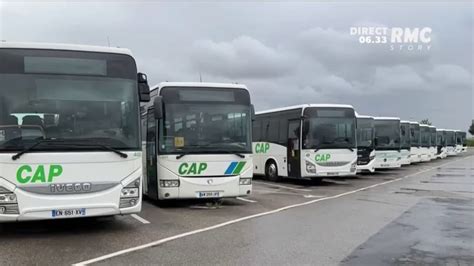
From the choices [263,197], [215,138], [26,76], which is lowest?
[263,197]

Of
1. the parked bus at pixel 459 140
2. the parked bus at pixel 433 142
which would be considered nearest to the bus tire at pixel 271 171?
the parked bus at pixel 433 142

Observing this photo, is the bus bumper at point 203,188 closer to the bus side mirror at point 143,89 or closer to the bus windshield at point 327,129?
the bus side mirror at point 143,89

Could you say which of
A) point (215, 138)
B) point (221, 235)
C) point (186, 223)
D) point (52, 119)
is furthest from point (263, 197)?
point (52, 119)

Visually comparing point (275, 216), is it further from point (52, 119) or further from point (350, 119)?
point (350, 119)

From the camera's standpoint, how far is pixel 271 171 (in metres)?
21.7

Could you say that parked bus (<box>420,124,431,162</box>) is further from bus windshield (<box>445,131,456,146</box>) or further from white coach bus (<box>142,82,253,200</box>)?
white coach bus (<box>142,82,253,200</box>)

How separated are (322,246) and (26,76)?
17.3 ft

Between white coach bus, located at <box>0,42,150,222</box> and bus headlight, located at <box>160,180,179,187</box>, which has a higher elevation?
white coach bus, located at <box>0,42,150,222</box>

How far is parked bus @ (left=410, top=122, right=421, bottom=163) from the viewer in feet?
107

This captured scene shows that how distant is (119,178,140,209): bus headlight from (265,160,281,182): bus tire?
508 inches

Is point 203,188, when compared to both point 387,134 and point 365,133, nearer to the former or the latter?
point 365,133

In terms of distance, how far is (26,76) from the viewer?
823 centimetres

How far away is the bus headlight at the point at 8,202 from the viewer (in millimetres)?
7785

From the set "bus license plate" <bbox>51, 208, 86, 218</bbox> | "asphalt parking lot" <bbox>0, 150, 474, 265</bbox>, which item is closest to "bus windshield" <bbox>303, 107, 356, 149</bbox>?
"asphalt parking lot" <bbox>0, 150, 474, 265</bbox>
